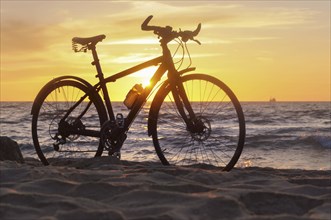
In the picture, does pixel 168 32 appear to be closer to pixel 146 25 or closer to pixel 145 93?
pixel 146 25

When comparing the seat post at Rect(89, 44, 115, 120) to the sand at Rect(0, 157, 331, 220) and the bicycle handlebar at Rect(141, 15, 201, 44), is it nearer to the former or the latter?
the bicycle handlebar at Rect(141, 15, 201, 44)

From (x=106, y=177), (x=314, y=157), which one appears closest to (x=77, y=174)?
(x=106, y=177)

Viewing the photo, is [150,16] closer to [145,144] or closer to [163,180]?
[163,180]

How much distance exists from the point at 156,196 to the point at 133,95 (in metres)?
2.42

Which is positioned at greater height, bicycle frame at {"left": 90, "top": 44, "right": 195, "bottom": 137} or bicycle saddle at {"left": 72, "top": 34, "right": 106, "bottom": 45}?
bicycle saddle at {"left": 72, "top": 34, "right": 106, "bottom": 45}

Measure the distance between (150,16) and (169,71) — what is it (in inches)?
26.8

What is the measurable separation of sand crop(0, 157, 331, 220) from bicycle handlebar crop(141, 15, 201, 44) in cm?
182

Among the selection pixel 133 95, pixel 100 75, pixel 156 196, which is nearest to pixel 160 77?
pixel 133 95

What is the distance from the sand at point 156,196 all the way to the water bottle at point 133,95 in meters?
1.45

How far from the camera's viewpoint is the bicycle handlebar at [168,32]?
18.0ft

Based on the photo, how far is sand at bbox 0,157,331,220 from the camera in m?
3.07

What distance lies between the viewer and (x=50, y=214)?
306cm

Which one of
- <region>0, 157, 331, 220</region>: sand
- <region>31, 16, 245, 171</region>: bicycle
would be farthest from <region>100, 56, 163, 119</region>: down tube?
<region>0, 157, 331, 220</region>: sand

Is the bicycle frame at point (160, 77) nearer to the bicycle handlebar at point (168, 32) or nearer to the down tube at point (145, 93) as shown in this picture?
the down tube at point (145, 93)
